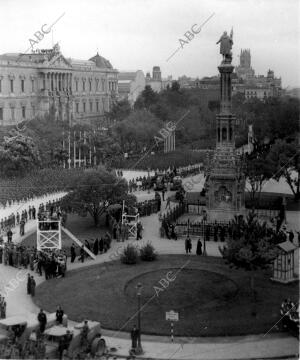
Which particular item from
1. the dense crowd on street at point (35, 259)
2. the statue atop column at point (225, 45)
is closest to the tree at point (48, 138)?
the statue atop column at point (225, 45)

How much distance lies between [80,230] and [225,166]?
31.9 feet

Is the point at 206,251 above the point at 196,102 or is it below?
below

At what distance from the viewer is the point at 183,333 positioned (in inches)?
802

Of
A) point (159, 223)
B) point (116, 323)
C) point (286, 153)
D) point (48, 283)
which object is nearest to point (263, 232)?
point (116, 323)

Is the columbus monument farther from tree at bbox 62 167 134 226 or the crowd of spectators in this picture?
the crowd of spectators

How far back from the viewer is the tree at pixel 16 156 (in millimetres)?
52781

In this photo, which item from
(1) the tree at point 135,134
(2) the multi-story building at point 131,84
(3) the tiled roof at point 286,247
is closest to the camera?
(3) the tiled roof at point 286,247

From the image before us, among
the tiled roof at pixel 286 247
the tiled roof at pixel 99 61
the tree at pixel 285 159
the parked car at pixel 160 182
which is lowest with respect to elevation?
the parked car at pixel 160 182

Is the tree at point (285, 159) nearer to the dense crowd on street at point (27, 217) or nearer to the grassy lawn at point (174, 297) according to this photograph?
the dense crowd on street at point (27, 217)

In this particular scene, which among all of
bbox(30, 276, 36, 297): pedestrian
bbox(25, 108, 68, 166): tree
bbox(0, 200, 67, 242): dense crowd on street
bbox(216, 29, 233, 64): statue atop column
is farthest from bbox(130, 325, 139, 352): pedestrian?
bbox(25, 108, 68, 166): tree

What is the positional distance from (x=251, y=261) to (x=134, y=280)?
584cm

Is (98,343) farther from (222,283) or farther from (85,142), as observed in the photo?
(85,142)

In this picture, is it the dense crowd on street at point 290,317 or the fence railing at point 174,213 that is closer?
the dense crowd on street at point 290,317

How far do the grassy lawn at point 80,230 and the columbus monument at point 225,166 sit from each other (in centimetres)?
713
